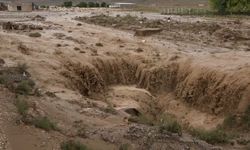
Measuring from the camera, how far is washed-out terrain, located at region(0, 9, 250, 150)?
12.0 metres

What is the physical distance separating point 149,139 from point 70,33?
1728 cm

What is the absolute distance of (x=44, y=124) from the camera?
37.8 feet

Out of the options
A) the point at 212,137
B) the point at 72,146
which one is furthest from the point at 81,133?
the point at 212,137

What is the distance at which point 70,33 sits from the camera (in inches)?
1134

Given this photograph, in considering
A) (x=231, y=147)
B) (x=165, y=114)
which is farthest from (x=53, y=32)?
(x=231, y=147)

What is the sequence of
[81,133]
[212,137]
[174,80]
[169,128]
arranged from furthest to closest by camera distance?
[174,80], [212,137], [169,128], [81,133]

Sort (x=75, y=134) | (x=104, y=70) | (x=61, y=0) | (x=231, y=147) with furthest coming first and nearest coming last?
(x=61, y=0)
(x=104, y=70)
(x=231, y=147)
(x=75, y=134)

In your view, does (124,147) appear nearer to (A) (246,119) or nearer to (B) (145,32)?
(A) (246,119)

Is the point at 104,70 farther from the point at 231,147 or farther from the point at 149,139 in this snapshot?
the point at 149,139

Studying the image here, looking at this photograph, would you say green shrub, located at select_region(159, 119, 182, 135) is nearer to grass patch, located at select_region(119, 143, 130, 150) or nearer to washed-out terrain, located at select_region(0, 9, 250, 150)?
washed-out terrain, located at select_region(0, 9, 250, 150)

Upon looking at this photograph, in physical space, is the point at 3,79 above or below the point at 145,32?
above

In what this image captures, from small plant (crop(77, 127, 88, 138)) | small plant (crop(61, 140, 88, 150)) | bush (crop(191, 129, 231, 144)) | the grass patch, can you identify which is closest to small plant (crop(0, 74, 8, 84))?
small plant (crop(77, 127, 88, 138))

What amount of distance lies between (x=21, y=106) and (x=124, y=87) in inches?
427

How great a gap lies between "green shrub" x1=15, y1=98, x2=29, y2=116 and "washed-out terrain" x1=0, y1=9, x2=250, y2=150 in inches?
0.9
